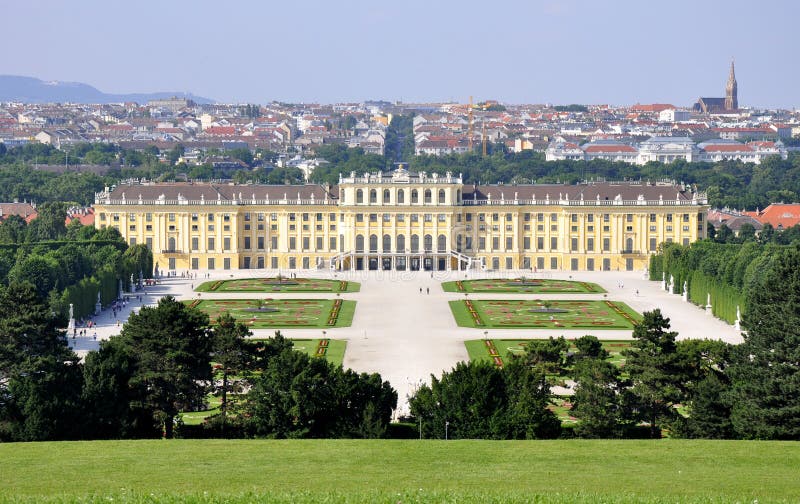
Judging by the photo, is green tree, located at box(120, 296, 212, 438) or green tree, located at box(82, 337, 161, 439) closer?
green tree, located at box(82, 337, 161, 439)

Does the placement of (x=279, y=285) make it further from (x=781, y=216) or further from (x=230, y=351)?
(x=781, y=216)

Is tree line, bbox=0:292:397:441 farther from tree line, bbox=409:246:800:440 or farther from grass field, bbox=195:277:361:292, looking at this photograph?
grass field, bbox=195:277:361:292

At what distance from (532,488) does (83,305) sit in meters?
50.5

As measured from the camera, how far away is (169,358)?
156 feet

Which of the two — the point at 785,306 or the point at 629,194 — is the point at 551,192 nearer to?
the point at 629,194

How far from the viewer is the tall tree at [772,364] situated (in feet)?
141

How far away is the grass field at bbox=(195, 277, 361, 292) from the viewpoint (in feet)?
314

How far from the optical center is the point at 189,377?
47625 millimetres

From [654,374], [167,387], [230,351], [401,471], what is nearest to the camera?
[401,471]

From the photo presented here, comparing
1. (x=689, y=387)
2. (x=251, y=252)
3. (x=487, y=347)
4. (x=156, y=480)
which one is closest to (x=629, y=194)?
(x=251, y=252)

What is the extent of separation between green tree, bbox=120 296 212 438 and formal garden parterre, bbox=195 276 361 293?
45345 millimetres

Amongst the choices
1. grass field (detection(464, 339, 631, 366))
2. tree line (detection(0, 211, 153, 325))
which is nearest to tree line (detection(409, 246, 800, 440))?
grass field (detection(464, 339, 631, 366))

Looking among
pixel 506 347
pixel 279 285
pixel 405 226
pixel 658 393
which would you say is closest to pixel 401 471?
pixel 658 393

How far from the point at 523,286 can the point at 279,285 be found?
1624 cm
